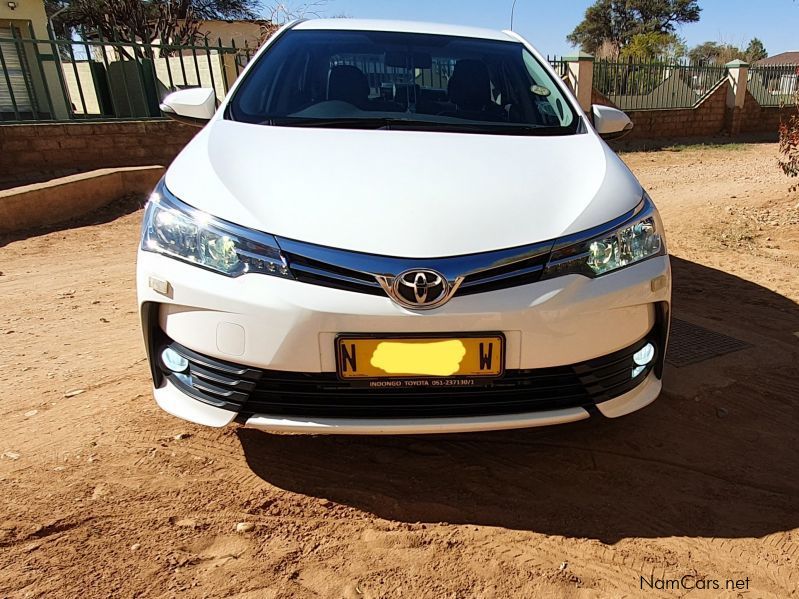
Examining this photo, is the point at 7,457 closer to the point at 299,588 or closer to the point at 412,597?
the point at 299,588

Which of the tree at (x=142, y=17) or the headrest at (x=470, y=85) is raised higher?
the tree at (x=142, y=17)

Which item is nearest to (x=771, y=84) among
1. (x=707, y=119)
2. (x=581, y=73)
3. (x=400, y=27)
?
(x=707, y=119)

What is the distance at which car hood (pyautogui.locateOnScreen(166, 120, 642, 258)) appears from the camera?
183 centimetres

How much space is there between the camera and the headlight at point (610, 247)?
6.16 feet

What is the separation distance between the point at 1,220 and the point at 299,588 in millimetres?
6028

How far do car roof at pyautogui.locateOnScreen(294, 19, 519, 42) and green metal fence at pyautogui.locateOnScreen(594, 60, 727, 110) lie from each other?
38.8 ft

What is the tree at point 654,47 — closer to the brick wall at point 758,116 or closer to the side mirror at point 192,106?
the brick wall at point 758,116

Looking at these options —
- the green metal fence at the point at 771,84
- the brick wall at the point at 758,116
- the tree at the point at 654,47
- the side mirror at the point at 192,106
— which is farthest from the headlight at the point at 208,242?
the tree at the point at 654,47

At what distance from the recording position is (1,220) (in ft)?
20.0

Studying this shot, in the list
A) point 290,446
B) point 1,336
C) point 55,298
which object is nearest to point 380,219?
point 290,446

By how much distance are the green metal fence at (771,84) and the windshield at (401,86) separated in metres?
16.8

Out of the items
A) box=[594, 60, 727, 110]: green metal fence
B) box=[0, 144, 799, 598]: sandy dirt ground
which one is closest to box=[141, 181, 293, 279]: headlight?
box=[0, 144, 799, 598]: sandy dirt ground

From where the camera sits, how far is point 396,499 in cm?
207

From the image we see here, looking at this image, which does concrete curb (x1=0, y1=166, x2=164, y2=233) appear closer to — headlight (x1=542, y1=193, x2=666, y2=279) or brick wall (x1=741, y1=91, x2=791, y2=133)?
headlight (x1=542, y1=193, x2=666, y2=279)
